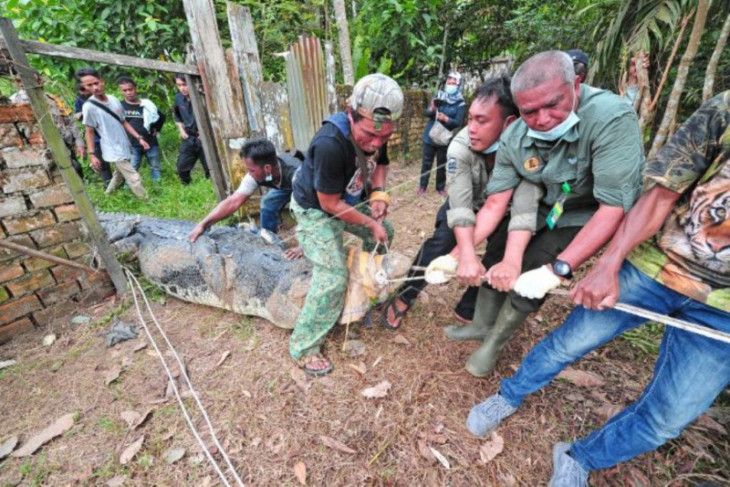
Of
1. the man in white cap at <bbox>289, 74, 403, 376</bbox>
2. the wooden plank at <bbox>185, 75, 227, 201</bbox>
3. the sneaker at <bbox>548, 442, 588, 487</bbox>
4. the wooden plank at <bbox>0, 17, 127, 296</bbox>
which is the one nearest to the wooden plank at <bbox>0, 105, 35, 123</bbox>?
the wooden plank at <bbox>0, 17, 127, 296</bbox>

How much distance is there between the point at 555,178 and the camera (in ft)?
5.24

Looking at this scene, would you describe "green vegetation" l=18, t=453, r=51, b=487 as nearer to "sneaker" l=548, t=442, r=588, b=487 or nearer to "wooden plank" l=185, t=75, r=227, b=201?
"sneaker" l=548, t=442, r=588, b=487

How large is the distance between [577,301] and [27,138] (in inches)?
142

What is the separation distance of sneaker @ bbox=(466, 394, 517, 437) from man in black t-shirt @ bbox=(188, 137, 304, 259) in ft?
5.91

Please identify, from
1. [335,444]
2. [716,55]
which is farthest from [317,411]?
[716,55]

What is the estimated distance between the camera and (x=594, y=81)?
424 cm

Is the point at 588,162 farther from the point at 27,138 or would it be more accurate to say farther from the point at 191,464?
the point at 27,138

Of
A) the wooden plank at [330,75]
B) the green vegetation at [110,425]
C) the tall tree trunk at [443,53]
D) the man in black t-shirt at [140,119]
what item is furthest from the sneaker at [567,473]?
the tall tree trunk at [443,53]

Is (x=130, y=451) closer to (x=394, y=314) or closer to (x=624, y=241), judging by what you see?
(x=394, y=314)

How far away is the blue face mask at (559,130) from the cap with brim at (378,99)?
72 cm

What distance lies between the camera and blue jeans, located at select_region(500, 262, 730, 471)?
1.16 metres

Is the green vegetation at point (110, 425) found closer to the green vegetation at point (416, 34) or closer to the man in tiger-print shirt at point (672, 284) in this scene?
the man in tiger-print shirt at point (672, 284)

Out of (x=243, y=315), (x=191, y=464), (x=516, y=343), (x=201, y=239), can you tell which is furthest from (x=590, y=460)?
(x=201, y=239)

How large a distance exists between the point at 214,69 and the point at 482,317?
11.8 ft
